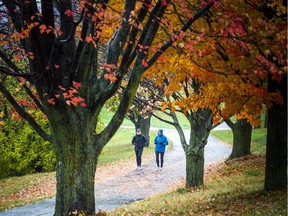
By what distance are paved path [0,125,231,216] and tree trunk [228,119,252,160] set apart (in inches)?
115

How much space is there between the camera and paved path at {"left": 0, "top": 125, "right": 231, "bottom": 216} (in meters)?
11.9

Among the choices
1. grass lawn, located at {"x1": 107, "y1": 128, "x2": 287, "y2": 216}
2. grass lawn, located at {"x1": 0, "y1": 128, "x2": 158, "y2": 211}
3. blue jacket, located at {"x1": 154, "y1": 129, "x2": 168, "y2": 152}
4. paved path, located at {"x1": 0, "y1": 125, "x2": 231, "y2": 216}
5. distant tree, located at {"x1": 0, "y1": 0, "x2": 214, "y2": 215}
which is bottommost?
grass lawn, located at {"x1": 0, "y1": 128, "x2": 158, "y2": 211}

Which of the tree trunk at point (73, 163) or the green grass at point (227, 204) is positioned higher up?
the tree trunk at point (73, 163)

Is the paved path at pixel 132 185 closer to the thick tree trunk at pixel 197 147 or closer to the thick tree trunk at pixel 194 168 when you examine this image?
the thick tree trunk at pixel 194 168

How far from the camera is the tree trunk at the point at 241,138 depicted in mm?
18203

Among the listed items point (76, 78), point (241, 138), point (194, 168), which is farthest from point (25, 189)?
point (76, 78)

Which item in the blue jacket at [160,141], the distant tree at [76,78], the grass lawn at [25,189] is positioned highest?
the distant tree at [76,78]


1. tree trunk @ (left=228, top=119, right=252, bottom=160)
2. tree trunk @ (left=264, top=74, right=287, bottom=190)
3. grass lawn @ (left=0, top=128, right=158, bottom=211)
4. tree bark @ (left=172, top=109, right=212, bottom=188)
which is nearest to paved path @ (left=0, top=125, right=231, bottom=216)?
grass lawn @ (left=0, top=128, right=158, bottom=211)

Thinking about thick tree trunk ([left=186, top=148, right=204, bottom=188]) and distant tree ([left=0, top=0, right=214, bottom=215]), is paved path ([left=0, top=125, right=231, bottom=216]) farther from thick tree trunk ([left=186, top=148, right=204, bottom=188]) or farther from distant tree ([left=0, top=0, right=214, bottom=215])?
distant tree ([left=0, top=0, right=214, bottom=215])

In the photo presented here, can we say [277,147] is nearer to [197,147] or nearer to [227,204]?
[227,204]

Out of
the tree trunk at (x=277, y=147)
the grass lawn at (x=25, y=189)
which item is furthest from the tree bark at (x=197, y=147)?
the grass lawn at (x=25, y=189)

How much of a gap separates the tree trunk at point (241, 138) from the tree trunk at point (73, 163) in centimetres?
1236

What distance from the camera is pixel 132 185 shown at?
1580cm

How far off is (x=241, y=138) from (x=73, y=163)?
42.6 ft
